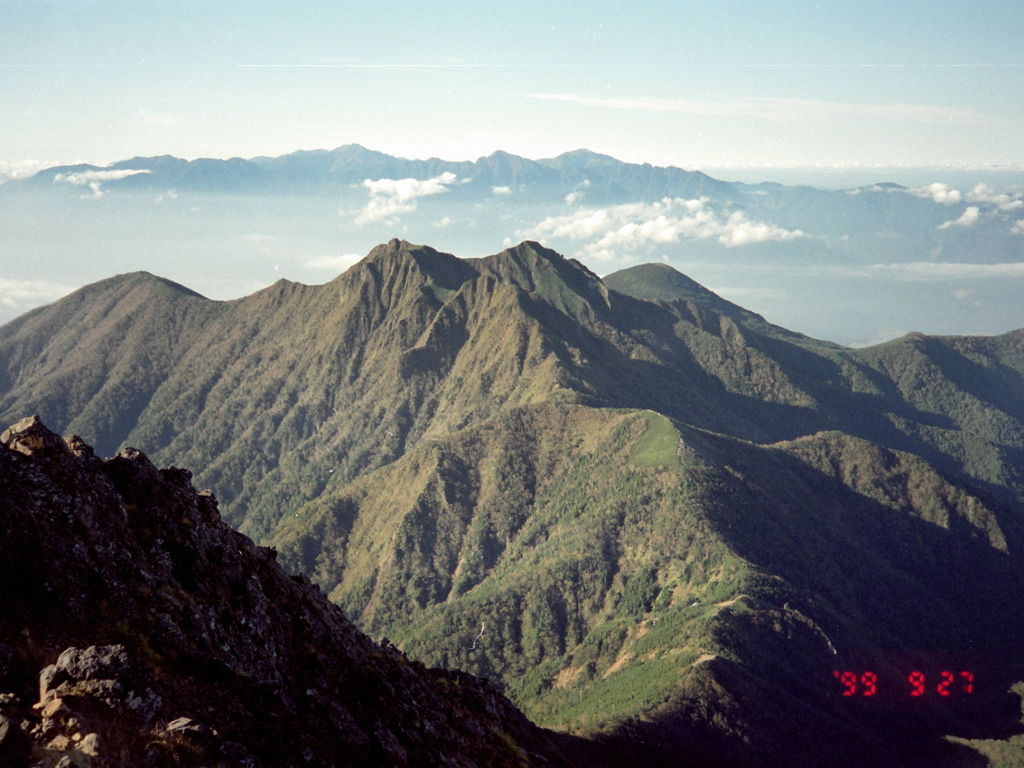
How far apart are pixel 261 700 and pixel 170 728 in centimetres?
515

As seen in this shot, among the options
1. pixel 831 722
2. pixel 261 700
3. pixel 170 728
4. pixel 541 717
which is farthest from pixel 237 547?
pixel 831 722

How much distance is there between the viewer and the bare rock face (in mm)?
23656

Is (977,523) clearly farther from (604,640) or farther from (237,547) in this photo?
(237,547)

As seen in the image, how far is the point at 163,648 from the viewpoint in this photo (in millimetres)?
29578

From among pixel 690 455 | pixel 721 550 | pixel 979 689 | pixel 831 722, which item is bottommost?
pixel 979 689

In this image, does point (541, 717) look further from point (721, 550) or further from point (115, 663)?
point (115, 663)

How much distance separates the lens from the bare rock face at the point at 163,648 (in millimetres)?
23656

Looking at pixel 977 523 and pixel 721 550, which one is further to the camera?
pixel 977 523

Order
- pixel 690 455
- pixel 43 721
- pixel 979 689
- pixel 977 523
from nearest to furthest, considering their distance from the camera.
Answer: pixel 43 721 < pixel 979 689 < pixel 690 455 < pixel 977 523

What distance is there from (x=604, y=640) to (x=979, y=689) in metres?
71.3

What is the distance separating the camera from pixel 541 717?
12444 cm

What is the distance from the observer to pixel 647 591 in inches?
6093

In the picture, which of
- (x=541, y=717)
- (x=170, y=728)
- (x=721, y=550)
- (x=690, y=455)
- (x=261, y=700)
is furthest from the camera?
(x=690, y=455)

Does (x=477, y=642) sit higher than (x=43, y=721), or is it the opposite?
(x=43, y=721)
